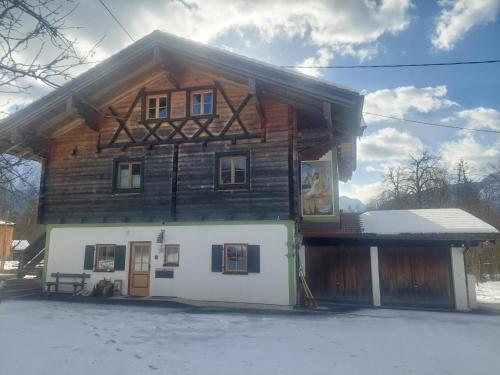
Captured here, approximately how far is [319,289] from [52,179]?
1253 cm

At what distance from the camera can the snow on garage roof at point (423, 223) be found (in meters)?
13.0

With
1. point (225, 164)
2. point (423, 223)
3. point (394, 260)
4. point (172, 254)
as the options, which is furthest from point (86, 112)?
point (423, 223)

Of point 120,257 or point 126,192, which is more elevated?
point 126,192

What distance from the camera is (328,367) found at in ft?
19.2

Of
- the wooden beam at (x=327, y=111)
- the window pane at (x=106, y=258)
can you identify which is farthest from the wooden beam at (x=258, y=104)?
the window pane at (x=106, y=258)

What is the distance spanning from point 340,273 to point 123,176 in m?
10.0

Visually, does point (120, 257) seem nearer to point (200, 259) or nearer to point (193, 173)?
point (200, 259)

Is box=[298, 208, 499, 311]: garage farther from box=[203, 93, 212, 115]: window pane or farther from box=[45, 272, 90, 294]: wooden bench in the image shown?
box=[45, 272, 90, 294]: wooden bench

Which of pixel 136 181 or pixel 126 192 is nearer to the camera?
pixel 126 192

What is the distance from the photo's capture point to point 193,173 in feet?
44.0

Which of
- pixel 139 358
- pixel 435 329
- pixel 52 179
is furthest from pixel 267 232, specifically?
pixel 52 179

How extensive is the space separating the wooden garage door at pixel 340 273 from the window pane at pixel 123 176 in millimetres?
8245

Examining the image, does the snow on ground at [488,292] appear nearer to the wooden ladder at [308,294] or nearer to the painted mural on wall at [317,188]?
the wooden ladder at [308,294]

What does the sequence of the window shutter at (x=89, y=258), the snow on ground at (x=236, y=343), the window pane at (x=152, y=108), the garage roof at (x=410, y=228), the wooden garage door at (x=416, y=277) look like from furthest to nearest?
the window pane at (x=152, y=108)
the window shutter at (x=89, y=258)
the wooden garage door at (x=416, y=277)
the garage roof at (x=410, y=228)
the snow on ground at (x=236, y=343)
